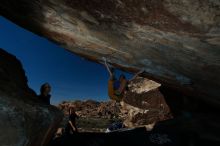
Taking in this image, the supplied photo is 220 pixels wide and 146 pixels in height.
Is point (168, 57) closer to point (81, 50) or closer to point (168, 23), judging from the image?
Result: point (168, 23)

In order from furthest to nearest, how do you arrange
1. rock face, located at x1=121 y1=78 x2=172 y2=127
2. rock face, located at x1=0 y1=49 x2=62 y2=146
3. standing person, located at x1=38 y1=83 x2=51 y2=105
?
rock face, located at x1=121 y1=78 x2=172 y2=127 → standing person, located at x1=38 y1=83 x2=51 y2=105 → rock face, located at x1=0 y1=49 x2=62 y2=146

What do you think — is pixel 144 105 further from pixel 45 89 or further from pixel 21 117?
pixel 21 117

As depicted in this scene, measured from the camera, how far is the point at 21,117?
10945 mm

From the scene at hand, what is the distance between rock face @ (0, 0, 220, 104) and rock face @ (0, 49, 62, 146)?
116 inches

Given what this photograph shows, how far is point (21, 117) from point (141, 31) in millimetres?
5315

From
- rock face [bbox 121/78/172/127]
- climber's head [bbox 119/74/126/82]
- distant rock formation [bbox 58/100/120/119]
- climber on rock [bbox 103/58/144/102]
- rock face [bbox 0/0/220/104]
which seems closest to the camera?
rock face [bbox 0/0/220/104]

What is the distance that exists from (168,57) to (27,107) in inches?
228

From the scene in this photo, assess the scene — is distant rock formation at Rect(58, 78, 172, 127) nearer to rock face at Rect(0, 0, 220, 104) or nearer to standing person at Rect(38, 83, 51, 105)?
rock face at Rect(0, 0, 220, 104)

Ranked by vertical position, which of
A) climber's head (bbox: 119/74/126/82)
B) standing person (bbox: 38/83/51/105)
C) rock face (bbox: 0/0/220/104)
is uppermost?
rock face (bbox: 0/0/220/104)

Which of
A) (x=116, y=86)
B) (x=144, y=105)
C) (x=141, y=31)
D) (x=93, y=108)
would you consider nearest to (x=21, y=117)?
(x=116, y=86)

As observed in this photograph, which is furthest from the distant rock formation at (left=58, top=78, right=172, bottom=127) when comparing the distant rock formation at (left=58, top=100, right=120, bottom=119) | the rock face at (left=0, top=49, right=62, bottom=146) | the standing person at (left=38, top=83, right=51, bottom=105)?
the distant rock formation at (left=58, top=100, right=120, bottom=119)

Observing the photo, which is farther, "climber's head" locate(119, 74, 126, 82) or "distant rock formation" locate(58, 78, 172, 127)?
"distant rock formation" locate(58, 78, 172, 127)

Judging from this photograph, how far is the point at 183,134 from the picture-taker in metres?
19.4

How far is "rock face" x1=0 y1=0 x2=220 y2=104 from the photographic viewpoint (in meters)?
8.12
